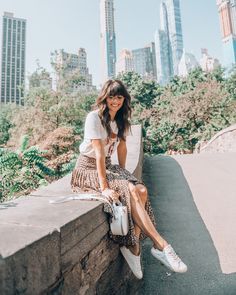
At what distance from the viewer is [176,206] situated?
473 centimetres

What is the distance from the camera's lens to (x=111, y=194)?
7.26 feet

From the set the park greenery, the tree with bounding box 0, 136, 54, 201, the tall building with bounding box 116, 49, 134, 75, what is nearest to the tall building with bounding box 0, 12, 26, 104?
the park greenery

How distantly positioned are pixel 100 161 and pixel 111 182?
21cm

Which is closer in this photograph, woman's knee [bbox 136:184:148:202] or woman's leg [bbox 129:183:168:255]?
woman's leg [bbox 129:183:168:255]

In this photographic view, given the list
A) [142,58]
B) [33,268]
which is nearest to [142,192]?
[33,268]

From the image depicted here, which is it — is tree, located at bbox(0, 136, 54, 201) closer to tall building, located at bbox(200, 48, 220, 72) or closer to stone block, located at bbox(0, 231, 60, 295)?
stone block, located at bbox(0, 231, 60, 295)

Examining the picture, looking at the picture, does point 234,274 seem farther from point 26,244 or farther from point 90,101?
point 90,101

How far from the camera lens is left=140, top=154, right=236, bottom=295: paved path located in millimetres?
2776

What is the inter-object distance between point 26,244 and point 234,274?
2.44 metres

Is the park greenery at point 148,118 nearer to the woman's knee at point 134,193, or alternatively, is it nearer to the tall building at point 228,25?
the woman's knee at point 134,193

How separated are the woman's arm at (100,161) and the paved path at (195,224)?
1.21m

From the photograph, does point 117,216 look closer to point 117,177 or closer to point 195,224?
point 117,177

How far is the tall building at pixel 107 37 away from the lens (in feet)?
582

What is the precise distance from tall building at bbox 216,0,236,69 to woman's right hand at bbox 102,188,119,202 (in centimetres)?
13874
